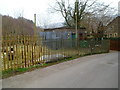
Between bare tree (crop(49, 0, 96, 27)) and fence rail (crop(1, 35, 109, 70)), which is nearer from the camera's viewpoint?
fence rail (crop(1, 35, 109, 70))

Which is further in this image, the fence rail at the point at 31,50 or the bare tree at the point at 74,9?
the bare tree at the point at 74,9

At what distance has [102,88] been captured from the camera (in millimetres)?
4113

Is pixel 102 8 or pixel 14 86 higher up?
pixel 102 8

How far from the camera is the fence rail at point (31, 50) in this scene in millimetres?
5651

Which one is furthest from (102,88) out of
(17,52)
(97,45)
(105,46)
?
(105,46)

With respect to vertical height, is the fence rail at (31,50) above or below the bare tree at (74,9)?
below

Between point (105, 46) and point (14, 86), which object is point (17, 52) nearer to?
point (14, 86)

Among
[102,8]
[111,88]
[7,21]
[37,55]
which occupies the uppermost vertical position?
[102,8]

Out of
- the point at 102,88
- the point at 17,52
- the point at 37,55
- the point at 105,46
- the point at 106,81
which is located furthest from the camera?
the point at 105,46

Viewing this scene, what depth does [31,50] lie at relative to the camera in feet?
22.7

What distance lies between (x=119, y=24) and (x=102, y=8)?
8289 millimetres

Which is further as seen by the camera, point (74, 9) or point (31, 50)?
point (74, 9)

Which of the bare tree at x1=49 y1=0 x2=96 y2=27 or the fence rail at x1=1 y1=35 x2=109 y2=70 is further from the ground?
the bare tree at x1=49 y1=0 x2=96 y2=27

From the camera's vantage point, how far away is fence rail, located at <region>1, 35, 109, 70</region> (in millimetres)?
5651
